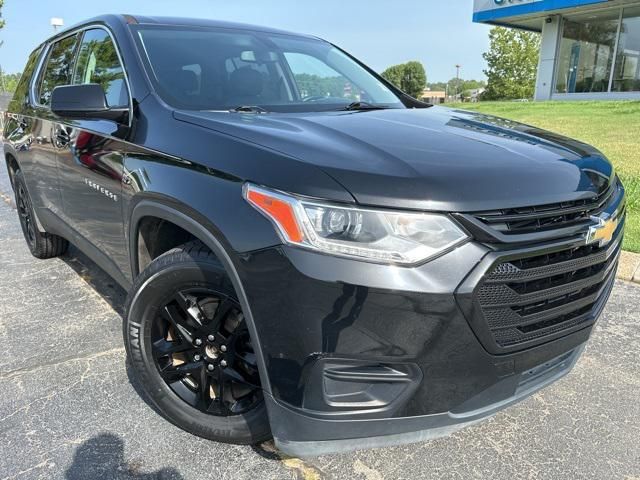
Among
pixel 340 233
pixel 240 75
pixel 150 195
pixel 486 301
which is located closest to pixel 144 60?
pixel 240 75

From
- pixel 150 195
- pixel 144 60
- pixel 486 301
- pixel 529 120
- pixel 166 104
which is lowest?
pixel 529 120

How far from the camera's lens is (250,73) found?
291 centimetres

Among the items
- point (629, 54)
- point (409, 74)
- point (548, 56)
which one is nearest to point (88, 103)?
point (629, 54)

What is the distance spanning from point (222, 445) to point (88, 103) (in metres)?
1.69

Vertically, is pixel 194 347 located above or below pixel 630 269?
above

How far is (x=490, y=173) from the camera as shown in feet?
5.71

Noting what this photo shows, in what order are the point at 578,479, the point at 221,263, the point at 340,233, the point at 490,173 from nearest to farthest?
1. the point at 340,233
2. the point at 490,173
3. the point at 221,263
4. the point at 578,479

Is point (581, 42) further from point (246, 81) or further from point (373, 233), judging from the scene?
point (373, 233)

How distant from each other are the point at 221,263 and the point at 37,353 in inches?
72.6

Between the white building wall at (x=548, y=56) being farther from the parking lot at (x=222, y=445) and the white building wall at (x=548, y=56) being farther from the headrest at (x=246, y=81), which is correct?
the headrest at (x=246, y=81)

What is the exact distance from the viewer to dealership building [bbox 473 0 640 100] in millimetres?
19781

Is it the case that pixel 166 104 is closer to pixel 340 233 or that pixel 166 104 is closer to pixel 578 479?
pixel 340 233

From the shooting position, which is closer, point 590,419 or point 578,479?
point 578,479

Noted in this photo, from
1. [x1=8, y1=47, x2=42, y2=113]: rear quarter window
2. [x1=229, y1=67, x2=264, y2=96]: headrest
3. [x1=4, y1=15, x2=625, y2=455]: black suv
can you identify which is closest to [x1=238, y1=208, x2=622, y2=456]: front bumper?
[x1=4, y1=15, x2=625, y2=455]: black suv
